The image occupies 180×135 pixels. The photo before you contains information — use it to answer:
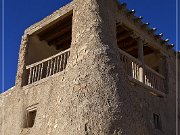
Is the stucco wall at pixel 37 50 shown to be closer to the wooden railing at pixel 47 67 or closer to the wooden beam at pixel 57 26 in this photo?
the wooden beam at pixel 57 26

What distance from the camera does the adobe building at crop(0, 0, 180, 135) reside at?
9672mm

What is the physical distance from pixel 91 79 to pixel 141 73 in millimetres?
3169

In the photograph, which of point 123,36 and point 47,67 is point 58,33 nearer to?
point 47,67

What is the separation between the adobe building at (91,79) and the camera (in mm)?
9672

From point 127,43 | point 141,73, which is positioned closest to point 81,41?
point 141,73

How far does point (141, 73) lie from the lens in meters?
12.6

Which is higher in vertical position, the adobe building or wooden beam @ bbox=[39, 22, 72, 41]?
wooden beam @ bbox=[39, 22, 72, 41]

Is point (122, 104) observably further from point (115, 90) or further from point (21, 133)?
point (21, 133)

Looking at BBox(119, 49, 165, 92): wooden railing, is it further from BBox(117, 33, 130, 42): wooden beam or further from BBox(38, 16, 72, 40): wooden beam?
BBox(38, 16, 72, 40): wooden beam

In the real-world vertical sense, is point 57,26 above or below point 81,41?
above

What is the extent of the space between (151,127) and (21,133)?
4.49m

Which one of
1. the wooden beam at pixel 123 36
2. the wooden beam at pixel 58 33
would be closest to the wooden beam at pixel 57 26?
the wooden beam at pixel 58 33

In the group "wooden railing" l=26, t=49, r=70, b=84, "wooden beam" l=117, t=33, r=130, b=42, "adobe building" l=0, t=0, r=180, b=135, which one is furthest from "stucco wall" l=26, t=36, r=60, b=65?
"wooden beam" l=117, t=33, r=130, b=42

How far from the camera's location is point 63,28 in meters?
13.8
